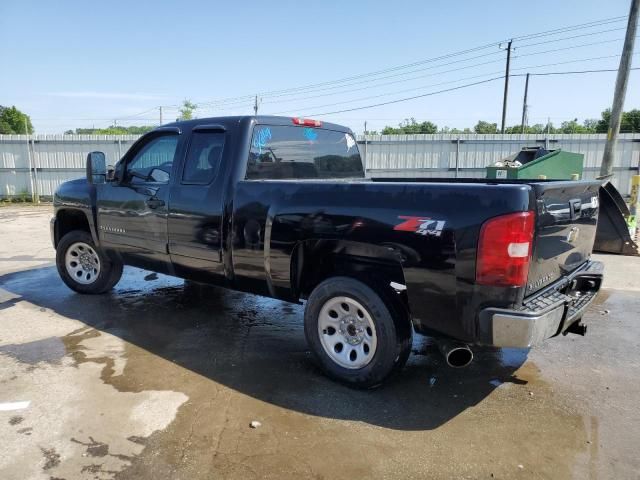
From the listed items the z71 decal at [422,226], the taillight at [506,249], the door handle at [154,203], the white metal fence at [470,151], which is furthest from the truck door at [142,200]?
the white metal fence at [470,151]

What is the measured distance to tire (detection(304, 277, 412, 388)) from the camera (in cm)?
339

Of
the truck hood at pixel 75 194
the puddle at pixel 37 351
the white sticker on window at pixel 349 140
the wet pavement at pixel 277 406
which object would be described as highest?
the white sticker on window at pixel 349 140

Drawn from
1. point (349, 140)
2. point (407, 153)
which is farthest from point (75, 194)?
point (407, 153)

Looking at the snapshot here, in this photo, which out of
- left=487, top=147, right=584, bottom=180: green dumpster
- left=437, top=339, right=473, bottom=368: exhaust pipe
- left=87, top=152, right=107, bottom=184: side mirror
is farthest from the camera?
left=487, top=147, right=584, bottom=180: green dumpster

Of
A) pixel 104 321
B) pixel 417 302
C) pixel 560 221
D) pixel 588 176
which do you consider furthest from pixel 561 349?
pixel 588 176

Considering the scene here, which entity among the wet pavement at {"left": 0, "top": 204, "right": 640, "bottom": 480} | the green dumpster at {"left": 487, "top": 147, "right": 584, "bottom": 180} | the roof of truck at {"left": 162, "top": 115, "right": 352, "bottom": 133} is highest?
the roof of truck at {"left": 162, "top": 115, "right": 352, "bottom": 133}

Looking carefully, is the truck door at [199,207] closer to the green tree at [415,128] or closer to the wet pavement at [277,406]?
the wet pavement at [277,406]

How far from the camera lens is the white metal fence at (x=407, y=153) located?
1576 cm

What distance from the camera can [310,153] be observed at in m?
4.86

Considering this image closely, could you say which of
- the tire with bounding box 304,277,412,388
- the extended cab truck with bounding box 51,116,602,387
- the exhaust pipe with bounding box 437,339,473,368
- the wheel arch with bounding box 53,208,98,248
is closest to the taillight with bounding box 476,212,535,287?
the extended cab truck with bounding box 51,116,602,387

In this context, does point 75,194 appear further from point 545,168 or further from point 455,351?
point 545,168

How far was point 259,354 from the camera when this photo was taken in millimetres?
4289

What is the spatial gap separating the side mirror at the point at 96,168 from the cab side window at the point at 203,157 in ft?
4.27

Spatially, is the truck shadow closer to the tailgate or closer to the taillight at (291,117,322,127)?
the tailgate
